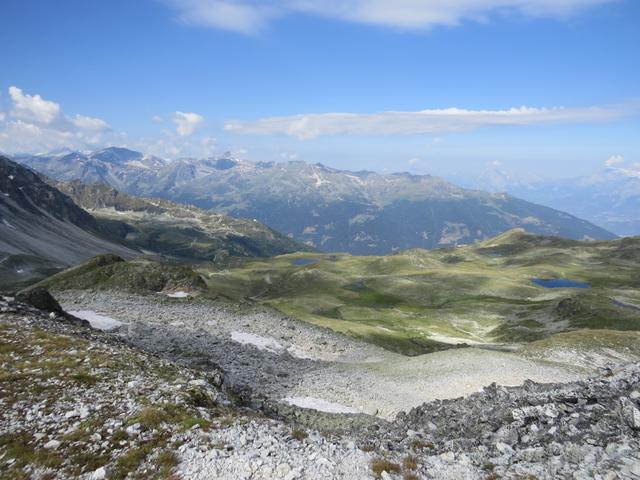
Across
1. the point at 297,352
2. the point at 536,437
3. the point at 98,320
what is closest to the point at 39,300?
the point at 98,320

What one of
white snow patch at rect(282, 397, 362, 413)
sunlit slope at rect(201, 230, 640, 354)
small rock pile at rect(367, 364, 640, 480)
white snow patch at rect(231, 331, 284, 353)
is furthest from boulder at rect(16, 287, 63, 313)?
sunlit slope at rect(201, 230, 640, 354)

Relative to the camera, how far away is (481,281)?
584ft

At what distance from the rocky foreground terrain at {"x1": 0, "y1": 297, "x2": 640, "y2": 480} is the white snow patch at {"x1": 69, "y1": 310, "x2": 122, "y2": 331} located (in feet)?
54.7

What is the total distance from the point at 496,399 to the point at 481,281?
16073 centimetres

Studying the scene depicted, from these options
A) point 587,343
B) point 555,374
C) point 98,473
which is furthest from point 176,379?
point 587,343

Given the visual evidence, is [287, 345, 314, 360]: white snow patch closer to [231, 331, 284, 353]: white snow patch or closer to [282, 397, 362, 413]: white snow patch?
[231, 331, 284, 353]: white snow patch

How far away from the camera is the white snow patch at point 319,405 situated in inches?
1216

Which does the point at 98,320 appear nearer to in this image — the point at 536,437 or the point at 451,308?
the point at 536,437

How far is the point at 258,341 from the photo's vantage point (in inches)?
1748

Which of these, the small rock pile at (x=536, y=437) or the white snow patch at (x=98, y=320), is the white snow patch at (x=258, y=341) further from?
the small rock pile at (x=536, y=437)

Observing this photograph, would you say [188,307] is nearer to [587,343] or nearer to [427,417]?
[427,417]

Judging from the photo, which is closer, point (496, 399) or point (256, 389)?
point (496, 399)

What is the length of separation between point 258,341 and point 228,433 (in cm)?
2675

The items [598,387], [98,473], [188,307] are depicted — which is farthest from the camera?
[188,307]
